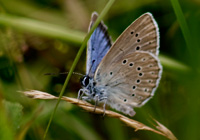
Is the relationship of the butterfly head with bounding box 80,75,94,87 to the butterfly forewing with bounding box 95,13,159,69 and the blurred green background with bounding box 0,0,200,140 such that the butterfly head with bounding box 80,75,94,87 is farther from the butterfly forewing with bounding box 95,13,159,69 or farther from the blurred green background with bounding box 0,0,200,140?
the blurred green background with bounding box 0,0,200,140

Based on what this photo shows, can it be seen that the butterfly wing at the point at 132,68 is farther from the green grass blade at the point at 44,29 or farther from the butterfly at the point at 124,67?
the green grass blade at the point at 44,29

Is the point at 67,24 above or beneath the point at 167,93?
above

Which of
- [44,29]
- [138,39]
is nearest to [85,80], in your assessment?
[138,39]

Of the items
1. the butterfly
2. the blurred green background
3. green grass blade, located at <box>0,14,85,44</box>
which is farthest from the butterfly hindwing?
green grass blade, located at <box>0,14,85,44</box>

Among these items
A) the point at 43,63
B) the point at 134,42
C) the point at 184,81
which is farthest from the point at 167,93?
the point at 43,63

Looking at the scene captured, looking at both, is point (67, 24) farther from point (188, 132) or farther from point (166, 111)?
point (188, 132)

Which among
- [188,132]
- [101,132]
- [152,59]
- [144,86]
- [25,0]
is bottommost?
[101,132]
